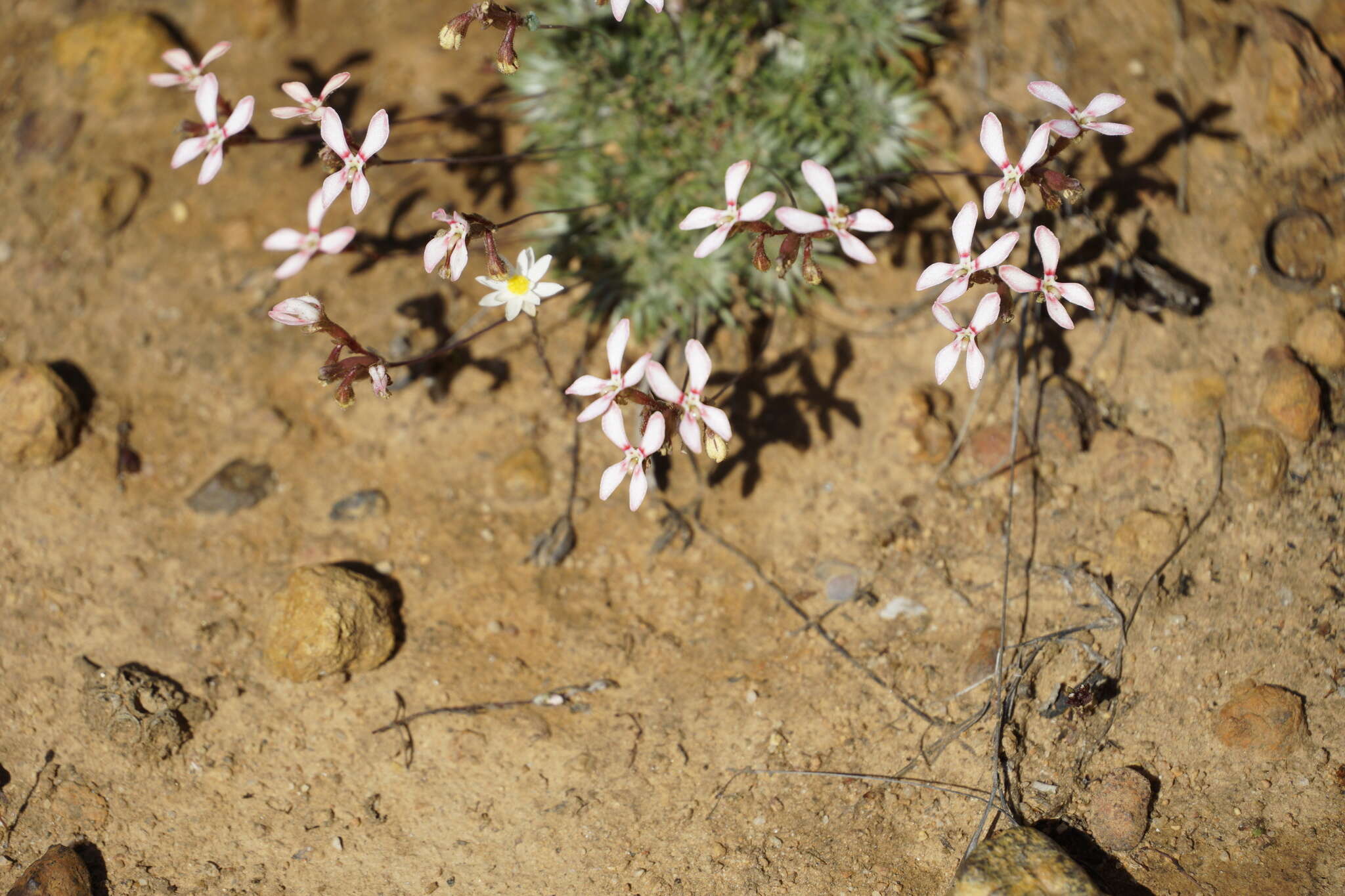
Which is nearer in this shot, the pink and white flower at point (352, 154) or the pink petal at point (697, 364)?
the pink petal at point (697, 364)

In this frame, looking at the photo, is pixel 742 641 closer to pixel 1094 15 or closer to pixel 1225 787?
pixel 1225 787

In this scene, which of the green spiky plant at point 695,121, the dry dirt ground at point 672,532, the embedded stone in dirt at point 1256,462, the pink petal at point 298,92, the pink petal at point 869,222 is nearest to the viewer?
the pink petal at point 869,222

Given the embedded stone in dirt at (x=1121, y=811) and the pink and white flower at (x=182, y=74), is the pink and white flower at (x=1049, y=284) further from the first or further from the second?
the pink and white flower at (x=182, y=74)

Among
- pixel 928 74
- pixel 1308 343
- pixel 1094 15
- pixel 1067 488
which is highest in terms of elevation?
pixel 1094 15

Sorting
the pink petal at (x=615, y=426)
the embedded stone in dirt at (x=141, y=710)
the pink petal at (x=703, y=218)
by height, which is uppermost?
the pink petal at (x=703, y=218)

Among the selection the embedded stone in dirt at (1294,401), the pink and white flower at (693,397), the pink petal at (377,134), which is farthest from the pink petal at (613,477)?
the embedded stone in dirt at (1294,401)

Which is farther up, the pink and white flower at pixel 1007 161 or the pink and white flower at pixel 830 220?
the pink and white flower at pixel 1007 161

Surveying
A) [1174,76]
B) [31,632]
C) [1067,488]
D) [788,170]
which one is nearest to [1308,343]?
[1067,488]
